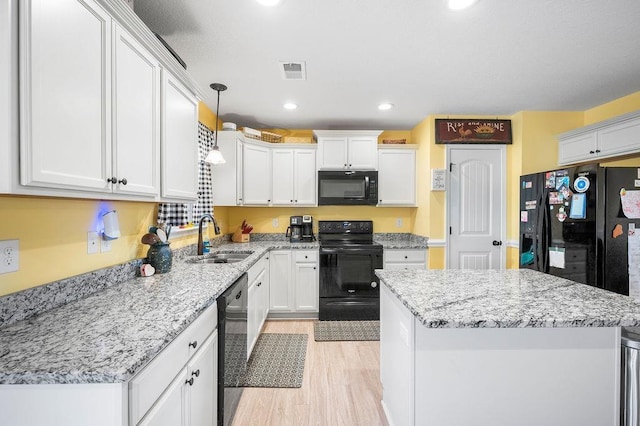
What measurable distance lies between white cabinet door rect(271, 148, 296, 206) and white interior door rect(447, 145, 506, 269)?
1900 mm

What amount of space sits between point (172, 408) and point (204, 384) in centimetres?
33

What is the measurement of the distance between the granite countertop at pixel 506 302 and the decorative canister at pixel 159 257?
54.4 inches

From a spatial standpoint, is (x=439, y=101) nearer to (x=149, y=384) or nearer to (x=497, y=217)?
(x=497, y=217)

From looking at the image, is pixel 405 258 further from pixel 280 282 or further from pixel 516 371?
pixel 516 371

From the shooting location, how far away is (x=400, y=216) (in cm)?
392

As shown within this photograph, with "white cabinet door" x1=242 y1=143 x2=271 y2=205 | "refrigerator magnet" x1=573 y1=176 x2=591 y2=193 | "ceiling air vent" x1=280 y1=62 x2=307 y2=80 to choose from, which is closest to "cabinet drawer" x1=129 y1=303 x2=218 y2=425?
"ceiling air vent" x1=280 y1=62 x2=307 y2=80

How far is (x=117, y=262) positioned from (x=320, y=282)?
208 cm

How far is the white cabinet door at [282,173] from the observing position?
140 inches

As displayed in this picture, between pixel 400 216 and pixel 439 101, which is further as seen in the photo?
pixel 400 216

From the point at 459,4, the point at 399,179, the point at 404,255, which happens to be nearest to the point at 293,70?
the point at 459,4

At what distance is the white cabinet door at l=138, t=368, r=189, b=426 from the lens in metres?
0.88

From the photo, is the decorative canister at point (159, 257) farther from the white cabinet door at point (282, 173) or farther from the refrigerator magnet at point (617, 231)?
the refrigerator magnet at point (617, 231)

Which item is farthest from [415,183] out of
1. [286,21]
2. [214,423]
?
[214,423]

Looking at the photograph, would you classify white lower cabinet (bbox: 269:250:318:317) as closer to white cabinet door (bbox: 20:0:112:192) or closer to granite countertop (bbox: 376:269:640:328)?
granite countertop (bbox: 376:269:640:328)
